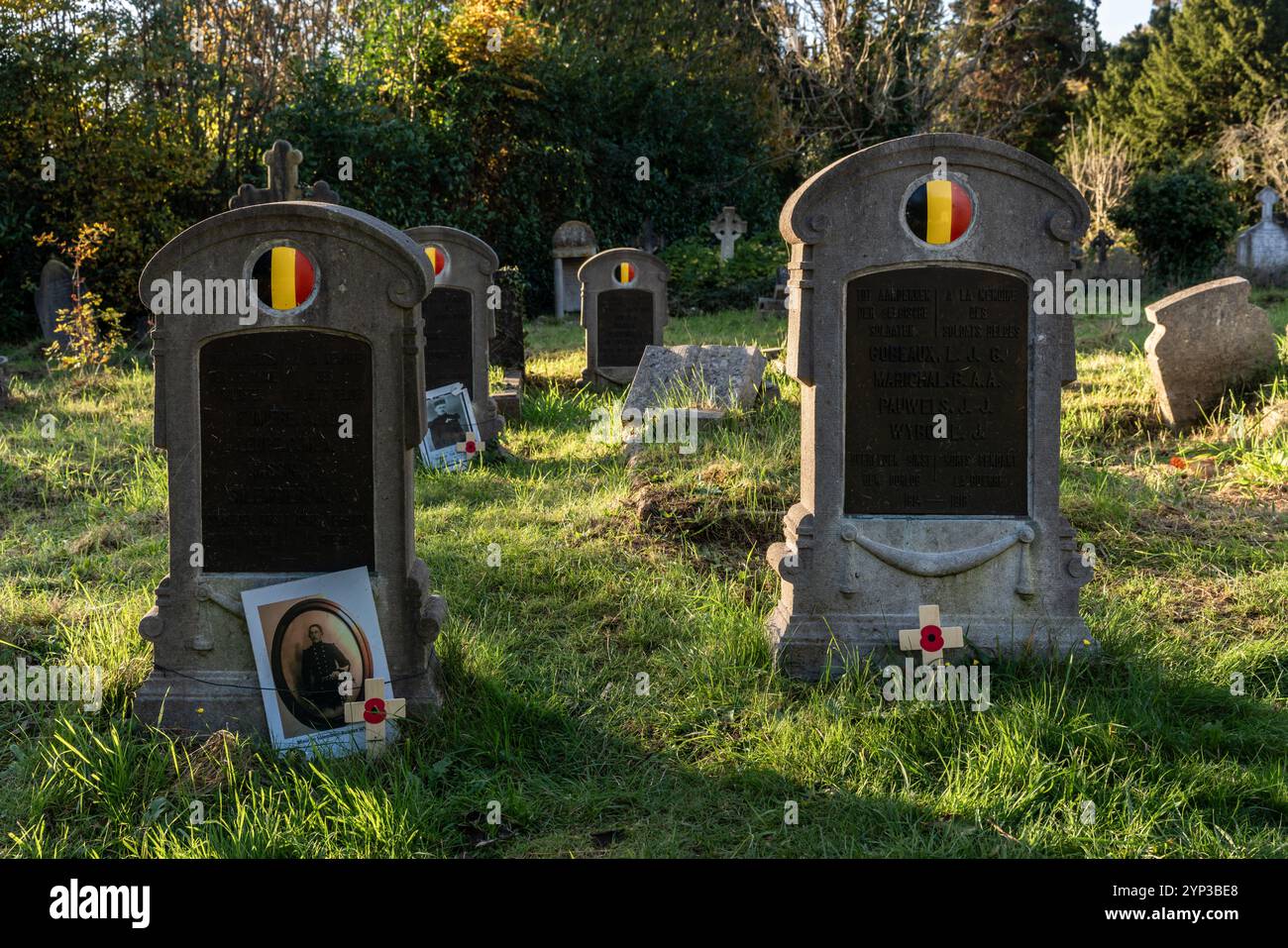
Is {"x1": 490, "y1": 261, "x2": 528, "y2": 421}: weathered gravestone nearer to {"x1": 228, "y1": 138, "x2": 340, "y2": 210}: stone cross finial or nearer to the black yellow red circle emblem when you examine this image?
{"x1": 228, "y1": 138, "x2": 340, "y2": 210}: stone cross finial

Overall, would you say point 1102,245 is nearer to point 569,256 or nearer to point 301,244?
point 569,256

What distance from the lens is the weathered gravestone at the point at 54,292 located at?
14.4 metres

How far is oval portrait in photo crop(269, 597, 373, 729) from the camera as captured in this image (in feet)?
12.9

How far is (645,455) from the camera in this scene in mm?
7227

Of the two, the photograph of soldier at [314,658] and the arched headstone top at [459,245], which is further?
the arched headstone top at [459,245]

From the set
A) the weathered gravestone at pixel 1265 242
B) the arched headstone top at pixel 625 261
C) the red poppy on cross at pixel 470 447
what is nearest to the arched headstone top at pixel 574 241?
the arched headstone top at pixel 625 261

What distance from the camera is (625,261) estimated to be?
12.1 meters

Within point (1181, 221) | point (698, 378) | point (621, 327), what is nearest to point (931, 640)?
point (698, 378)

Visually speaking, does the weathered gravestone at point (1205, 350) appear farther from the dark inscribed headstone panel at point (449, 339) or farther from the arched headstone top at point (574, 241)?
the arched headstone top at point (574, 241)

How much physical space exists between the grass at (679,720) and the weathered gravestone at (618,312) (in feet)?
18.5

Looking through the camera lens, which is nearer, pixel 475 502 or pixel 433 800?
pixel 433 800

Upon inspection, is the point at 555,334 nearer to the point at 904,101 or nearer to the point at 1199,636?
the point at 904,101

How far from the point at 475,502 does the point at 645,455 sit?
1.19 m
